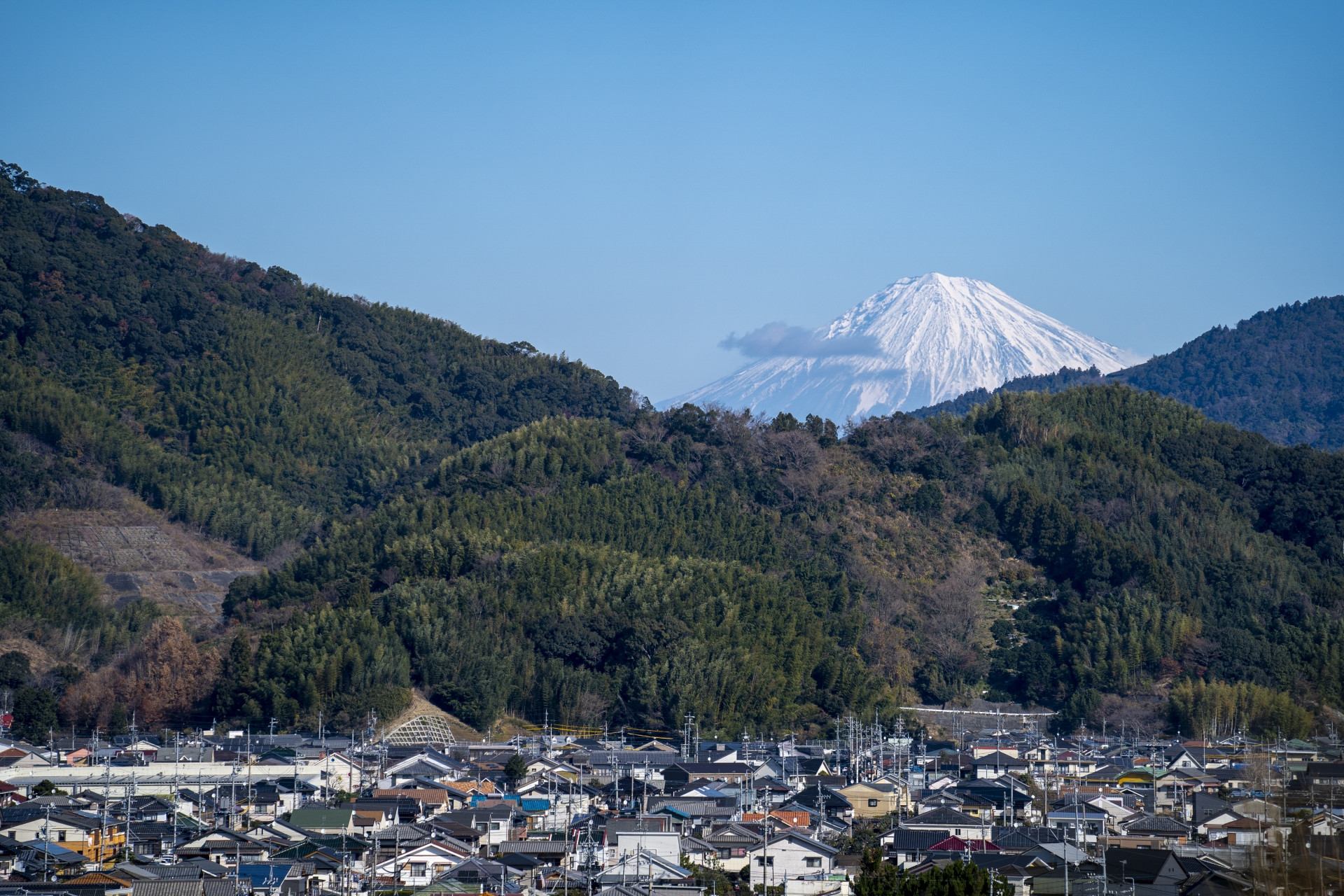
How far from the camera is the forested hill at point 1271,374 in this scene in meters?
154

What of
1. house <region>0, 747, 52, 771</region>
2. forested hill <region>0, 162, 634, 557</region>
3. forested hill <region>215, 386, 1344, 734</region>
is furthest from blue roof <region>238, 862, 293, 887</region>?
forested hill <region>0, 162, 634, 557</region>

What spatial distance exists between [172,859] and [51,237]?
73.0m

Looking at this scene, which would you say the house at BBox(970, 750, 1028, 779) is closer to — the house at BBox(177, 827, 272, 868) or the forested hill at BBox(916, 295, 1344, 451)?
the house at BBox(177, 827, 272, 868)

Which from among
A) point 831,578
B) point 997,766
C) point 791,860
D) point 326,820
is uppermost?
point 831,578

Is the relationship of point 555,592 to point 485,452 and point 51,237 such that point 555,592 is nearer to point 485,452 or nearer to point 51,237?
point 485,452

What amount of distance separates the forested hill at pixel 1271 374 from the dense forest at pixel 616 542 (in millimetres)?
80740

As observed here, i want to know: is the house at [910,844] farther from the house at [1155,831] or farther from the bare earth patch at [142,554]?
the bare earth patch at [142,554]

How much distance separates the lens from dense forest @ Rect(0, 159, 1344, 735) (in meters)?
50.6

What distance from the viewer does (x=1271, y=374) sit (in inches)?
6240

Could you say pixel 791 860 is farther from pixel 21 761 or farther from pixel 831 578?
pixel 831 578

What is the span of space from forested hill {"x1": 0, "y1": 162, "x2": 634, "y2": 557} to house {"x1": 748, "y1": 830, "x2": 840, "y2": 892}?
172 feet

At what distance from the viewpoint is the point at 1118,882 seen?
22.2m

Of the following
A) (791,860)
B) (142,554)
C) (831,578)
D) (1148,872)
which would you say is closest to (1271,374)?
(831,578)

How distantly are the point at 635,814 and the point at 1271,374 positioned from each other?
139 metres
